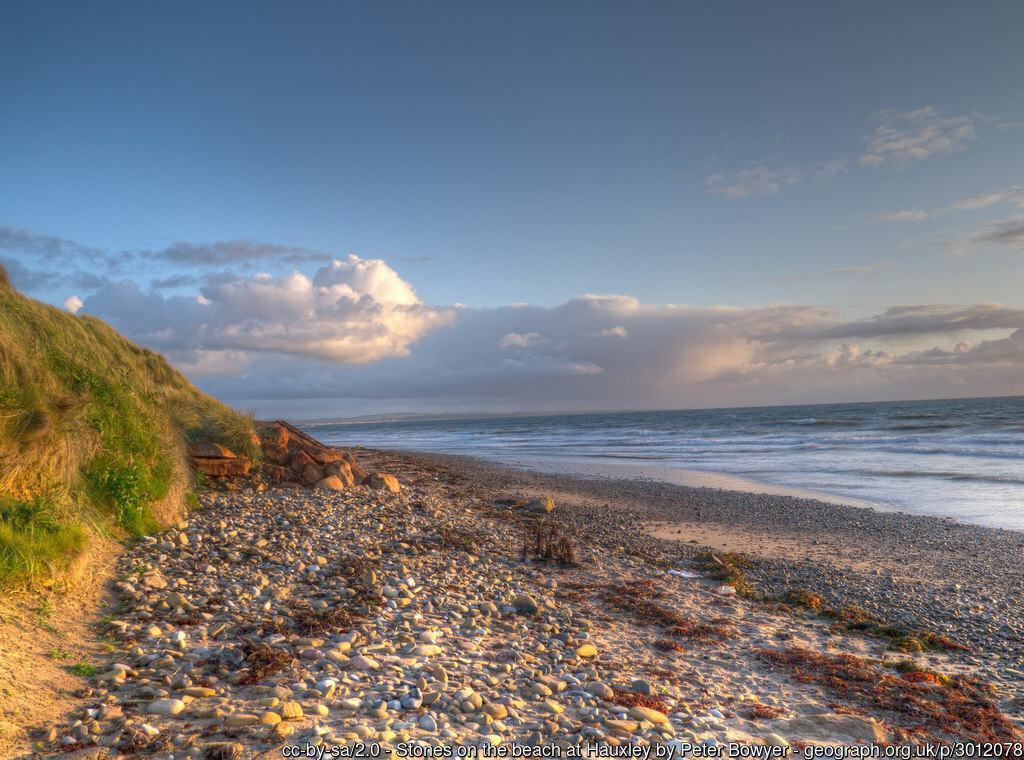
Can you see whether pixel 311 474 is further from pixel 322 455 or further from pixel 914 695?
pixel 914 695

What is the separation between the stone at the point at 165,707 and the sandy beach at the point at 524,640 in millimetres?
14

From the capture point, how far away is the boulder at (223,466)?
38.8 ft

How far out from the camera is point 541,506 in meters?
15.6

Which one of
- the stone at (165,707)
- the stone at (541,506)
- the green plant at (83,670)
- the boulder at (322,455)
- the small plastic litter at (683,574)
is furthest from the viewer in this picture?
the stone at (541,506)

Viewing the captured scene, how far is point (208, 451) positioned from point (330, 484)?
2.93 m

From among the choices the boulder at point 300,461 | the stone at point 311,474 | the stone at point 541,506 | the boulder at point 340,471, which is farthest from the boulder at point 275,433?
the stone at point 541,506

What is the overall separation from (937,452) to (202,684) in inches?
1490

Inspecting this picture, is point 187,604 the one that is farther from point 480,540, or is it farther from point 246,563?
point 480,540

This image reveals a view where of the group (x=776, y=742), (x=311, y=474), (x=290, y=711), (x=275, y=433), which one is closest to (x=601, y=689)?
(x=776, y=742)

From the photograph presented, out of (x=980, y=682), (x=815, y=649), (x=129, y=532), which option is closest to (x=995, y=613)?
(x=980, y=682)

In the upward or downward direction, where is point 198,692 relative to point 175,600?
downward

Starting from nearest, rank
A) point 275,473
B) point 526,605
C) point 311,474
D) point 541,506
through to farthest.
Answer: point 526,605, point 275,473, point 311,474, point 541,506

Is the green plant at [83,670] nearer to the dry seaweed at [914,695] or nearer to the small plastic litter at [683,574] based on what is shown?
the dry seaweed at [914,695]

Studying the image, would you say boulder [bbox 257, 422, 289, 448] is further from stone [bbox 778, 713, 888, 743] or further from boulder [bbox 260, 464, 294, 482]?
stone [bbox 778, 713, 888, 743]
